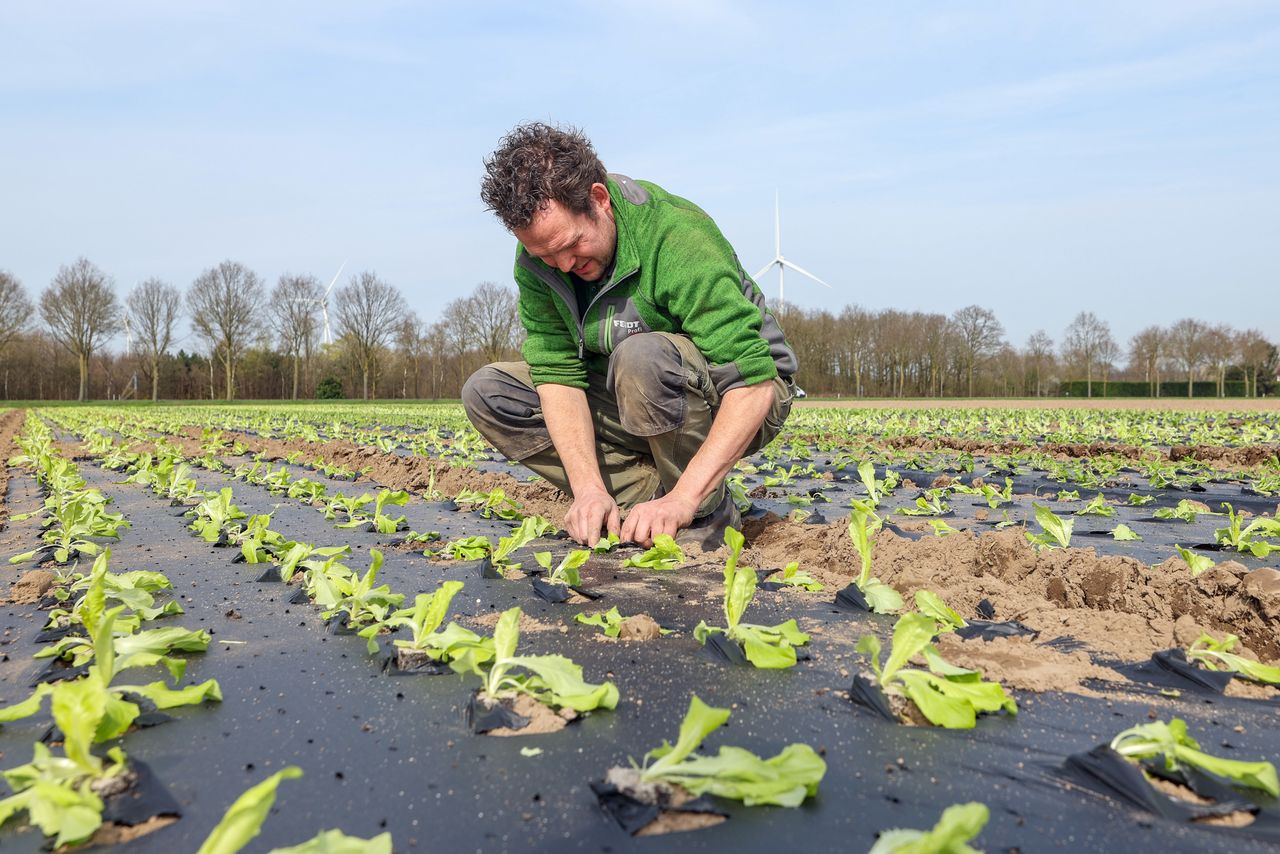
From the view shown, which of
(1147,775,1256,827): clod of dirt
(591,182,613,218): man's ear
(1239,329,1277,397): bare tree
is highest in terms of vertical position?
(1239,329,1277,397): bare tree

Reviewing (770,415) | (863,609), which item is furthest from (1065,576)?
(770,415)

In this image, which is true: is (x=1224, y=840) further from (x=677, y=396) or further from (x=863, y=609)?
(x=677, y=396)

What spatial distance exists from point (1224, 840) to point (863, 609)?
137 centimetres

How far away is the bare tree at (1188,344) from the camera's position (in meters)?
64.6

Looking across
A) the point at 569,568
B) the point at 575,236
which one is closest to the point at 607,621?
the point at 569,568

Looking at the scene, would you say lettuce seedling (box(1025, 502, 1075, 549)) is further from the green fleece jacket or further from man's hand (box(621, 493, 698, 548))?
man's hand (box(621, 493, 698, 548))

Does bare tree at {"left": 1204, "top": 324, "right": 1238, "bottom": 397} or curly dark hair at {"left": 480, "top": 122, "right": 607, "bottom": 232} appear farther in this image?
bare tree at {"left": 1204, "top": 324, "right": 1238, "bottom": 397}

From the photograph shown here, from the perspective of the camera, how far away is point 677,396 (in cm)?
359

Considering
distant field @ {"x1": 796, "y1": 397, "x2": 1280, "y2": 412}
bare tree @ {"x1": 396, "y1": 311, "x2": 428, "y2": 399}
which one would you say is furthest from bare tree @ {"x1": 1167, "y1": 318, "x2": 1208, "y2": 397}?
bare tree @ {"x1": 396, "y1": 311, "x2": 428, "y2": 399}

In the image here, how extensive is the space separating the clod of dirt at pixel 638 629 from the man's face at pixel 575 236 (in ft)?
5.22

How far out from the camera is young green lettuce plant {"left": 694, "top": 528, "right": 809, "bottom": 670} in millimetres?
1967

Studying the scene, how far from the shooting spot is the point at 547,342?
396cm

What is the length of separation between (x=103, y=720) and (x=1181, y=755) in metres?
1.81

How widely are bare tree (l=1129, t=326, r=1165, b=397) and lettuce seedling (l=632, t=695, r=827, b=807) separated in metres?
74.6
